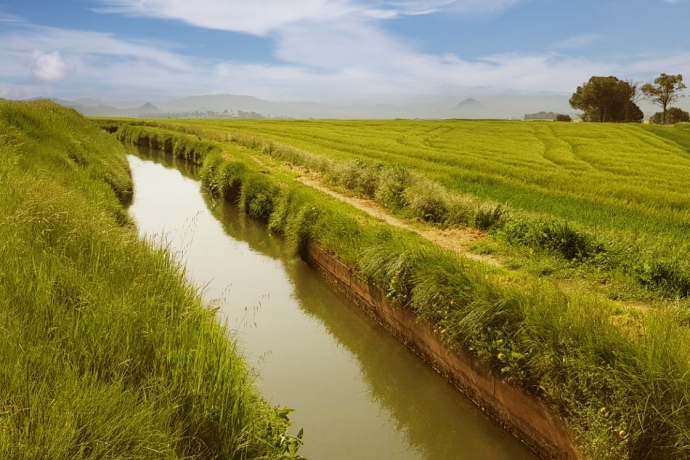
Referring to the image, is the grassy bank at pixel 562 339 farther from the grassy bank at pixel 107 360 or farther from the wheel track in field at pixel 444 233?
the grassy bank at pixel 107 360

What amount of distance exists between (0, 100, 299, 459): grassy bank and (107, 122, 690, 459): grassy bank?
7.37ft

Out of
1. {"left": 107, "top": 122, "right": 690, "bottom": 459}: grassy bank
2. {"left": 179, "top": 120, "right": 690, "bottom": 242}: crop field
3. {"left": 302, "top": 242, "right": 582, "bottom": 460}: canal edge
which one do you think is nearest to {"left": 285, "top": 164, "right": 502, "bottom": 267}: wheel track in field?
{"left": 107, "top": 122, "right": 690, "bottom": 459}: grassy bank

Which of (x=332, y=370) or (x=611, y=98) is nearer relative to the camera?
(x=332, y=370)

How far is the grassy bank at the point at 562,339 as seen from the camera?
357 cm

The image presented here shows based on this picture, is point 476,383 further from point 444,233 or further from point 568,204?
point 568,204

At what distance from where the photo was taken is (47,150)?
10.9m

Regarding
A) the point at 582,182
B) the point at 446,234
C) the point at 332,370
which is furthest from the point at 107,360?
the point at 582,182

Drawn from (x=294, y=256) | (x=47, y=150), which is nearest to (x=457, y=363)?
(x=294, y=256)

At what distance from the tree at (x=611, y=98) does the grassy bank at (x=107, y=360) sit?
70.0 m

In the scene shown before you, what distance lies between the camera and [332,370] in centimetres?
628

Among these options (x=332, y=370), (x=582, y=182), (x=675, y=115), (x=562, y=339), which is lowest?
(x=332, y=370)

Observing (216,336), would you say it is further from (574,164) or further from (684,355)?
(574,164)

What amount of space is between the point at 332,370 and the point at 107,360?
3.38 m

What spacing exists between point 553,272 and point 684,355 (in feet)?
10.0
